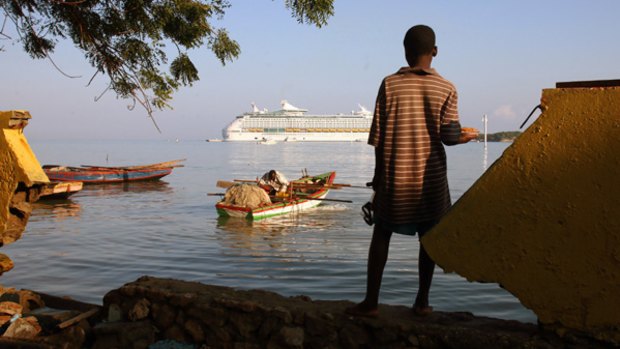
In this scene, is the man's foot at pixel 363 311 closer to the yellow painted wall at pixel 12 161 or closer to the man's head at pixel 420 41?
the man's head at pixel 420 41

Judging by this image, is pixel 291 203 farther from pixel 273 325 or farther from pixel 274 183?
pixel 273 325

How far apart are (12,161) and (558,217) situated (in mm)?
3713

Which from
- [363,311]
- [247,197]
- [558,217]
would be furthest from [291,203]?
[558,217]

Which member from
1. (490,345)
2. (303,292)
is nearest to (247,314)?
(490,345)

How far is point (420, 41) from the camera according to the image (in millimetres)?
2840

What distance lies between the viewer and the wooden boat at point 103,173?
24.1m

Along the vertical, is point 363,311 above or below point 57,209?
above

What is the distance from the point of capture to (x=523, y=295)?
2.57 meters

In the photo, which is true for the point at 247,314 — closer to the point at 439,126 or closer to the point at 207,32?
the point at 439,126

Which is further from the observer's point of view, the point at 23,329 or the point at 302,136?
the point at 302,136

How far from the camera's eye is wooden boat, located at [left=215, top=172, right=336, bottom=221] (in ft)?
48.0

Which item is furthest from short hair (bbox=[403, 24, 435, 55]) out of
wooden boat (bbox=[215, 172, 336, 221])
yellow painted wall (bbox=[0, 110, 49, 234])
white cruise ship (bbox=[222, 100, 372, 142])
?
white cruise ship (bbox=[222, 100, 372, 142])

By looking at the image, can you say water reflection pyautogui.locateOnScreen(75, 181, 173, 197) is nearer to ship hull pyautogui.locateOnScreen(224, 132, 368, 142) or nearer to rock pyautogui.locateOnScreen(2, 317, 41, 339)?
rock pyautogui.locateOnScreen(2, 317, 41, 339)

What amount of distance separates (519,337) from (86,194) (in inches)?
909
